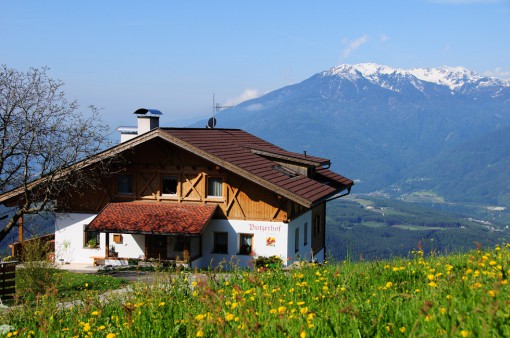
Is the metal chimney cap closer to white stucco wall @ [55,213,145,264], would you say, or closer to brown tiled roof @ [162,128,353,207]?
brown tiled roof @ [162,128,353,207]

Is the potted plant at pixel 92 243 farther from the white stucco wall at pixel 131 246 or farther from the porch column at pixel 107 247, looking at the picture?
the white stucco wall at pixel 131 246

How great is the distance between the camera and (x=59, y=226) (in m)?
31.8

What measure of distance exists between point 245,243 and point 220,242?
1.19 metres

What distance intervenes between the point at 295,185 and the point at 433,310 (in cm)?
2299

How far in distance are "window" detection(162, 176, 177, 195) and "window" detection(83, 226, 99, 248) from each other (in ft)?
13.2

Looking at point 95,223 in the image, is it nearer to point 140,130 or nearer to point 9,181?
point 9,181

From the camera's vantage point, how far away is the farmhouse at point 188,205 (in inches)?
1139

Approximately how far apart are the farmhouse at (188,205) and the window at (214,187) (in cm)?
5

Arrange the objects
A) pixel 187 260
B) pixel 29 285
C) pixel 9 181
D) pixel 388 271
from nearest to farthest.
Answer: pixel 388 271 → pixel 29 285 → pixel 9 181 → pixel 187 260

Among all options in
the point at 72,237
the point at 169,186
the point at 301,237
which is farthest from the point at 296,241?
the point at 72,237

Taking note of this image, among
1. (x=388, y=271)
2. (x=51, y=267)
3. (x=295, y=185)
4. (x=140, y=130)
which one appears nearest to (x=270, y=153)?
(x=295, y=185)

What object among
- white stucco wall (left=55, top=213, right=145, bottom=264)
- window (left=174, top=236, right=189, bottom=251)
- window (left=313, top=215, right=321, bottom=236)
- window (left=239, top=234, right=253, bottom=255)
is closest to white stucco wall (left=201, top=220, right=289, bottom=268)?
window (left=239, top=234, right=253, bottom=255)

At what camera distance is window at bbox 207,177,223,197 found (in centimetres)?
3022

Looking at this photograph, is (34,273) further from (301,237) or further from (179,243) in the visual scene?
(301,237)
